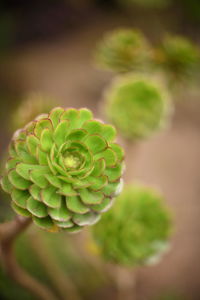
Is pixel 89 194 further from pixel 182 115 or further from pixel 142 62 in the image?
pixel 182 115

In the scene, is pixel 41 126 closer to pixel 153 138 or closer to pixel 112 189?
pixel 112 189

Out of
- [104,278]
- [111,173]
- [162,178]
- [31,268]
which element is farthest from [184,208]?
[111,173]

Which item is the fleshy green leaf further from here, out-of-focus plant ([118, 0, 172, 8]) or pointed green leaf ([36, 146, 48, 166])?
out-of-focus plant ([118, 0, 172, 8])

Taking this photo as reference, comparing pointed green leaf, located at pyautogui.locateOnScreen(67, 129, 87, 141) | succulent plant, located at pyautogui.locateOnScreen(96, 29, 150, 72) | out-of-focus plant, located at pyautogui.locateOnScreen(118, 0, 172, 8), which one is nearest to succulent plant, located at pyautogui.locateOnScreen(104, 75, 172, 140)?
succulent plant, located at pyautogui.locateOnScreen(96, 29, 150, 72)

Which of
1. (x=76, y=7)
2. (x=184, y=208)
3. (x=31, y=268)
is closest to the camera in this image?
(x=31, y=268)

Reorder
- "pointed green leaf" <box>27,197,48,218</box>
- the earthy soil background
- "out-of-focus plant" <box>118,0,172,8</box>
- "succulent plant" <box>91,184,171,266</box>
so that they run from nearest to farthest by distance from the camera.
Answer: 1. "pointed green leaf" <box>27,197,48,218</box>
2. "succulent plant" <box>91,184,171,266</box>
3. the earthy soil background
4. "out-of-focus plant" <box>118,0,172,8</box>

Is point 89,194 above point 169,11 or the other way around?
the other way around

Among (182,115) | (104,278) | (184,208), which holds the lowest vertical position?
(104,278)

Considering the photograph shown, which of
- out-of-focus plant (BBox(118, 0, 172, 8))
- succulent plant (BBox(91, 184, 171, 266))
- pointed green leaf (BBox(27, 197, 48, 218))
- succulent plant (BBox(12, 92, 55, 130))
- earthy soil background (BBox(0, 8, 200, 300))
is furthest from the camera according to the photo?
out-of-focus plant (BBox(118, 0, 172, 8))

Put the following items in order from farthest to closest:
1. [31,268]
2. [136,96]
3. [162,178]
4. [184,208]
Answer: [162,178] < [184,208] < [31,268] < [136,96]
